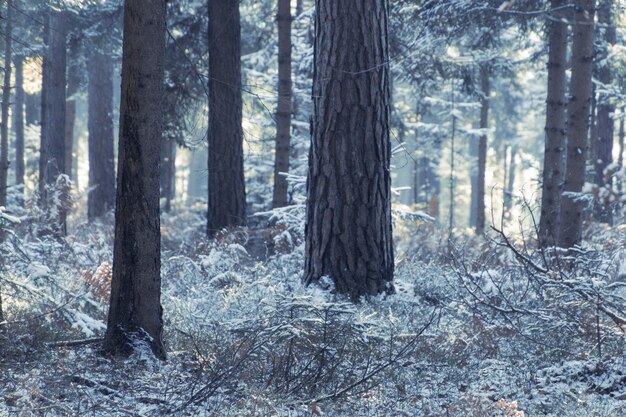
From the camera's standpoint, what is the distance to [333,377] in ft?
16.6

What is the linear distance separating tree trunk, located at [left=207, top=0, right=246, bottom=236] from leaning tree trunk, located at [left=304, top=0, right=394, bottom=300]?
185 inches

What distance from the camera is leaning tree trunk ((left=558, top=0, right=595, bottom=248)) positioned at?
10.1m

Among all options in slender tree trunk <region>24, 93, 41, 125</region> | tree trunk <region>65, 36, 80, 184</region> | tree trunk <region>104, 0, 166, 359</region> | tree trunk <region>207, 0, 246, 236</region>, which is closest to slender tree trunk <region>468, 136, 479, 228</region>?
slender tree trunk <region>24, 93, 41, 125</region>

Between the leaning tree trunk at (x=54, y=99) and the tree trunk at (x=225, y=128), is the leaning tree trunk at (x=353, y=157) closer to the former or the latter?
the tree trunk at (x=225, y=128)

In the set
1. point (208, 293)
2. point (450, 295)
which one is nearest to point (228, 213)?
point (208, 293)

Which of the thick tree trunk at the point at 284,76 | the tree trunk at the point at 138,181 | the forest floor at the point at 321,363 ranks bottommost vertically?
the forest floor at the point at 321,363

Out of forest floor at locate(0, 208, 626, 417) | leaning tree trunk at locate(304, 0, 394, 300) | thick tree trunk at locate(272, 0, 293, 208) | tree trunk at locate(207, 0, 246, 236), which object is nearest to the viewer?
forest floor at locate(0, 208, 626, 417)

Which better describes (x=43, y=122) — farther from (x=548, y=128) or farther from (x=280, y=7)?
(x=548, y=128)

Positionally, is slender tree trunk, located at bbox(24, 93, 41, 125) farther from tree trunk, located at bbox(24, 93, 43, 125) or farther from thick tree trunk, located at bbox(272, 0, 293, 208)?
thick tree trunk, located at bbox(272, 0, 293, 208)

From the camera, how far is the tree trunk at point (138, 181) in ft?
17.9

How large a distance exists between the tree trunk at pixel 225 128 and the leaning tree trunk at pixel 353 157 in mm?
4704

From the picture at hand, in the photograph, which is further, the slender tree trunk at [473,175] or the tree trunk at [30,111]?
the slender tree trunk at [473,175]

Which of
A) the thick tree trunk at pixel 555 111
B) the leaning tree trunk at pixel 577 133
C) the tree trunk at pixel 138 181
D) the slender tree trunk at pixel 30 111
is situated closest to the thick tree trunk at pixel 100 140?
the slender tree trunk at pixel 30 111

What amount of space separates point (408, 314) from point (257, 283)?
1.67 meters
